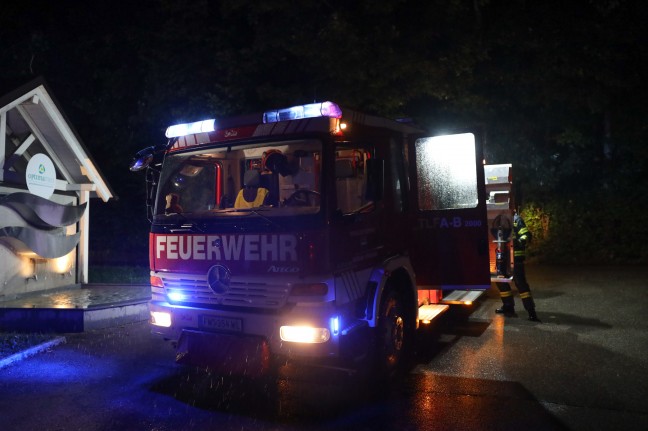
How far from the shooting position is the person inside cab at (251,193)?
5.39m

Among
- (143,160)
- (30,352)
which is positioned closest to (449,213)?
(143,160)

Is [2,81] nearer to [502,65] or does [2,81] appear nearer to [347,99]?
[347,99]

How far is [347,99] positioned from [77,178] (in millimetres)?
7331

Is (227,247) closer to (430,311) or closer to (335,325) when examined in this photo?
(335,325)

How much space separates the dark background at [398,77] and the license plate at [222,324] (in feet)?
29.4

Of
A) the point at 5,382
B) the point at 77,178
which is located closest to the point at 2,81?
the point at 77,178

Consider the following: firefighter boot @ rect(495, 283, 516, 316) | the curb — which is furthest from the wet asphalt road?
firefighter boot @ rect(495, 283, 516, 316)

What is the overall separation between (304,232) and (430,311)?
307 centimetres

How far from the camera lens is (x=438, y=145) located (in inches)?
250

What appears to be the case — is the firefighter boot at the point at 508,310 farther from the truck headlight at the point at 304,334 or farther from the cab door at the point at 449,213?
the truck headlight at the point at 304,334

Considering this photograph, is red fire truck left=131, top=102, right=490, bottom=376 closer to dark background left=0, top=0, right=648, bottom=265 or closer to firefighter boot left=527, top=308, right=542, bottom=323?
firefighter boot left=527, top=308, right=542, bottom=323

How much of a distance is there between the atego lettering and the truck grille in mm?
221

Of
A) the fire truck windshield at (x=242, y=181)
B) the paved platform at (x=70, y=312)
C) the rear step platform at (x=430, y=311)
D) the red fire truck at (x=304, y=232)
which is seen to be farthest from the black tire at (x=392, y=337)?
the paved platform at (x=70, y=312)

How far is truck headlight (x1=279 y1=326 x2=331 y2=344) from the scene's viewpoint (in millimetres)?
4723
